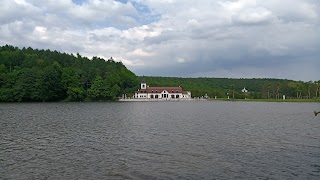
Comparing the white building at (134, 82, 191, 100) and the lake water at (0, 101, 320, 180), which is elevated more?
the white building at (134, 82, 191, 100)

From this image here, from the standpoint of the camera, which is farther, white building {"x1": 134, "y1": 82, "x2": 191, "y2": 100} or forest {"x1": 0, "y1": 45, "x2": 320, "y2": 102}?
white building {"x1": 134, "y1": 82, "x2": 191, "y2": 100}

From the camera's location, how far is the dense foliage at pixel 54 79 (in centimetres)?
13171

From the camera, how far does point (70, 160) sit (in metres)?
22.6

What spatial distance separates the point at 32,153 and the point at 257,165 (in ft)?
49.7

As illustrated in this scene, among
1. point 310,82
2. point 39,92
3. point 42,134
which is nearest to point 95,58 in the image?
point 39,92

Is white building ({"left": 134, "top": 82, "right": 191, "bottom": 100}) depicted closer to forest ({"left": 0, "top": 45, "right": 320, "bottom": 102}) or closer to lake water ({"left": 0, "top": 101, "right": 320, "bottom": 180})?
forest ({"left": 0, "top": 45, "right": 320, "bottom": 102})

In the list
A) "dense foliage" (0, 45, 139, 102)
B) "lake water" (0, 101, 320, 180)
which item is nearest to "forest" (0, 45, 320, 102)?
"dense foliage" (0, 45, 139, 102)

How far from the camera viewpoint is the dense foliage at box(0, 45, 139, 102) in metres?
132

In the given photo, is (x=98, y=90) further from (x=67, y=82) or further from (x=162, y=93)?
(x=162, y=93)

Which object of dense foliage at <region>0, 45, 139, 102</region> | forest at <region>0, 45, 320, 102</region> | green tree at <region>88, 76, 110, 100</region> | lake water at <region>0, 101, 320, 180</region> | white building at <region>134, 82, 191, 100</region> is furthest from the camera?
white building at <region>134, 82, 191, 100</region>

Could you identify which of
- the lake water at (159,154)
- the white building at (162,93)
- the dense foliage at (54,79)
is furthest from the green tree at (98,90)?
the lake water at (159,154)

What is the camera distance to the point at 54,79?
461 ft

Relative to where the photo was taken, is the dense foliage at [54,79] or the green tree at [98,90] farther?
the green tree at [98,90]

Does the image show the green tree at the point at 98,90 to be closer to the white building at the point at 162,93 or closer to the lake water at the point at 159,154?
the white building at the point at 162,93
